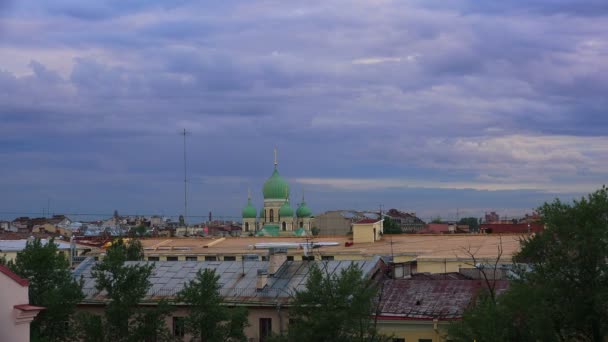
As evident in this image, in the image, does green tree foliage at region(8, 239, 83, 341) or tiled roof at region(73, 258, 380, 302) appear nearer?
green tree foliage at region(8, 239, 83, 341)

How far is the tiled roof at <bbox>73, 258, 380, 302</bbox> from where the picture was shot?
139 feet

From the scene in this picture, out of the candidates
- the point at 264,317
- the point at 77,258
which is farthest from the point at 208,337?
the point at 77,258

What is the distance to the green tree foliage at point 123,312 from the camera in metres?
36.9

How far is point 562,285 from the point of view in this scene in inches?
1315

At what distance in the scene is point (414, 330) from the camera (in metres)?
37.6

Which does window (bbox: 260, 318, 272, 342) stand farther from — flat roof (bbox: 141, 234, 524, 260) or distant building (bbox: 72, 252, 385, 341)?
flat roof (bbox: 141, 234, 524, 260)

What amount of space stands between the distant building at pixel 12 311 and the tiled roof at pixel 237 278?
73.9ft

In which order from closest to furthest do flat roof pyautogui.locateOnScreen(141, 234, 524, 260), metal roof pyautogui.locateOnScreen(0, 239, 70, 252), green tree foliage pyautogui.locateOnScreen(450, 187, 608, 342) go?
1. green tree foliage pyautogui.locateOnScreen(450, 187, 608, 342)
2. flat roof pyautogui.locateOnScreen(141, 234, 524, 260)
3. metal roof pyautogui.locateOnScreen(0, 239, 70, 252)

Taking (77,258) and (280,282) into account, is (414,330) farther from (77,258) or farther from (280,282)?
(77,258)

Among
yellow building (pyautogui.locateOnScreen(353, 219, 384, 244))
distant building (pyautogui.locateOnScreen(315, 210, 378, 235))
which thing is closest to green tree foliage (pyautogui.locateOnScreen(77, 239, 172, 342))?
yellow building (pyautogui.locateOnScreen(353, 219, 384, 244))

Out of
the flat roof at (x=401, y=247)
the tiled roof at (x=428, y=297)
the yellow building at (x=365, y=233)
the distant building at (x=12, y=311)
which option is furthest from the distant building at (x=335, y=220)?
the distant building at (x=12, y=311)

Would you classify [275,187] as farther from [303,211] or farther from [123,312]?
[123,312]

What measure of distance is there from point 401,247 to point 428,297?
3263 cm

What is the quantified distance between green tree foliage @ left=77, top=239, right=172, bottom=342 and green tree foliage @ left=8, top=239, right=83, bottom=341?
39.9 inches
